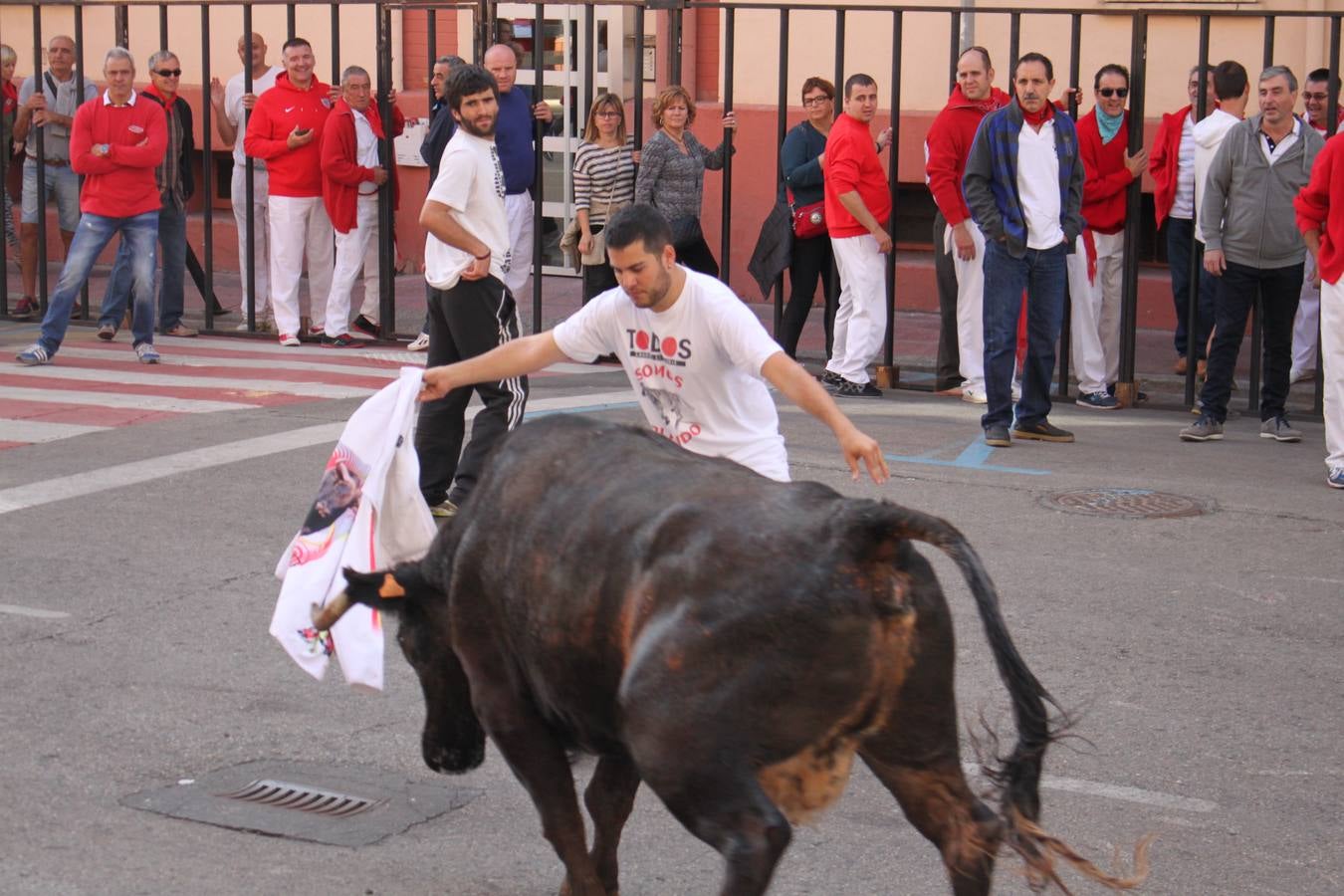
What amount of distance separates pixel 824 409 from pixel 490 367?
1016mm

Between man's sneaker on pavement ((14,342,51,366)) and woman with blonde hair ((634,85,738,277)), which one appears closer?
woman with blonde hair ((634,85,738,277))

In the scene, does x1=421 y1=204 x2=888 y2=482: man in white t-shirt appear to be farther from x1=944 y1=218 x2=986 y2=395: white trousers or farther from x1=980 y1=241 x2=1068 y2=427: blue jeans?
x1=944 y1=218 x2=986 y2=395: white trousers

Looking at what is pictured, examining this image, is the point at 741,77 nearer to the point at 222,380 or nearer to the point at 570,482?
the point at 222,380

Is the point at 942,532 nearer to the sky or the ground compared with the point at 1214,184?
nearer to the ground

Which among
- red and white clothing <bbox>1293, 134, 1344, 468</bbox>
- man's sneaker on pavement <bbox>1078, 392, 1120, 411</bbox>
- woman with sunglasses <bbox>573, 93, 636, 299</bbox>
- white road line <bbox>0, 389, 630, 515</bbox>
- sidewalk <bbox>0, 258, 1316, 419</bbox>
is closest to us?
white road line <bbox>0, 389, 630, 515</bbox>

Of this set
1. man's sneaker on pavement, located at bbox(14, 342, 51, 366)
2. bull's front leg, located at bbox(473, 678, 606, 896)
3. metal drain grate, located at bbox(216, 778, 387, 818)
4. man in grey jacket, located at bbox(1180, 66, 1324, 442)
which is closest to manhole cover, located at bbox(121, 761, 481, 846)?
metal drain grate, located at bbox(216, 778, 387, 818)

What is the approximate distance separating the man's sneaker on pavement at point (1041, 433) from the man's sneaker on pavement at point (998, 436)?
0.21 m

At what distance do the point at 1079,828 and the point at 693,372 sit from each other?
1.69 m

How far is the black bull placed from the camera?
12.2ft

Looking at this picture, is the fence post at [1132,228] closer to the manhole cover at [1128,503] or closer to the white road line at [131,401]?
the manhole cover at [1128,503]

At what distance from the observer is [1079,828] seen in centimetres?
509

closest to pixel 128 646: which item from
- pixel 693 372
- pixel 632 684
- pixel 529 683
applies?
pixel 693 372

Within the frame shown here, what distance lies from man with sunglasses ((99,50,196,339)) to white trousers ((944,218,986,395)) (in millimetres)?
5966

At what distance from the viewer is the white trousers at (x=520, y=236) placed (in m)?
13.3
